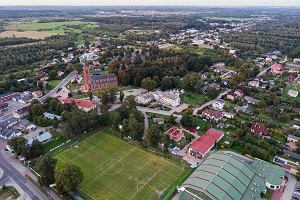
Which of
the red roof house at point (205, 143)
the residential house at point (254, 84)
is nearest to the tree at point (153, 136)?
the red roof house at point (205, 143)

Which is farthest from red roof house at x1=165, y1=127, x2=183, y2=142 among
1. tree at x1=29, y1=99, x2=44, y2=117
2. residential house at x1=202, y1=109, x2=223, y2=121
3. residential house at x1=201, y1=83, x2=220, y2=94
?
tree at x1=29, y1=99, x2=44, y2=117

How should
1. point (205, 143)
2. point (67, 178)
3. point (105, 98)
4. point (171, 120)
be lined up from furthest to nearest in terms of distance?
point (105, 98), point (171, 120), point (205, 143), point (67, 178)

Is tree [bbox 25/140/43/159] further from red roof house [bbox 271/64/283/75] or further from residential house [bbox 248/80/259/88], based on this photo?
red roof house [bbox 271/64/283/75]

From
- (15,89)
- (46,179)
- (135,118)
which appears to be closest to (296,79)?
(135,118)

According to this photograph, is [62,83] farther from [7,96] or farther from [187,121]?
[187,121]

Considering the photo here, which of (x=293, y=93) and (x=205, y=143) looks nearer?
(x=205, y=143)

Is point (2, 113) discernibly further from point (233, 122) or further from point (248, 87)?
point (248, 87)

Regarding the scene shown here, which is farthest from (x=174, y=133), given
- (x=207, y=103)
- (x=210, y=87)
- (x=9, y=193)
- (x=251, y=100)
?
(x=9, y=193)
